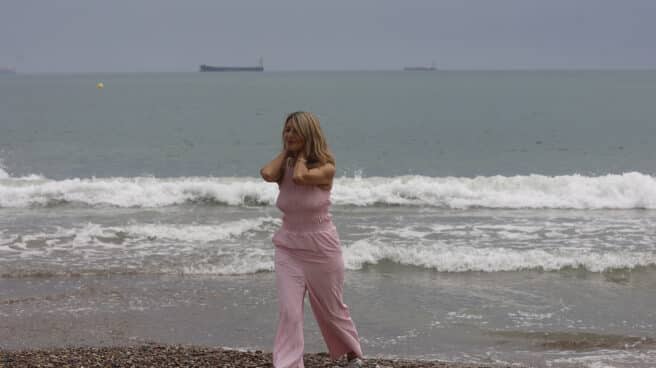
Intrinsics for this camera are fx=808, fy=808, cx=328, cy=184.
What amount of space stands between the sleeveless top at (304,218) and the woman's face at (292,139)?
0.15m

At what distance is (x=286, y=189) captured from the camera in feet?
19.5

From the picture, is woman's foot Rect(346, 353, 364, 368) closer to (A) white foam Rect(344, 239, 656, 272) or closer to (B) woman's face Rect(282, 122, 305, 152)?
(B) woman's face Rect(282, 122, 305, 152)

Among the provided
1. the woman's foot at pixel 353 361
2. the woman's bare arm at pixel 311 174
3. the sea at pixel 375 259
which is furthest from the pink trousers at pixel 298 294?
the sea at pixel 375 259

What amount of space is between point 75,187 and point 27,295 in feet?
35.3

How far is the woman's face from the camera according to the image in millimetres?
5773

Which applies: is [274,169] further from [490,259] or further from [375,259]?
[490,259]

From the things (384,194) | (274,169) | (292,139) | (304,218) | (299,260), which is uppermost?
(292,139)

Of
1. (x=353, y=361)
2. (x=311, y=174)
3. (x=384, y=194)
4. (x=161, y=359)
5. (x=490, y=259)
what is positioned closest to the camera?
(x=311, y=174)

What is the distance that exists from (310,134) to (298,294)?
3.85 ft

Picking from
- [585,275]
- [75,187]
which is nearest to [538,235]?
[585,275]

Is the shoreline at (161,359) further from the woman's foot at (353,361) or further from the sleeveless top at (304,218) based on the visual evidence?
the sleeveless top at (304,218)

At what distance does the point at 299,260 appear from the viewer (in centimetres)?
596

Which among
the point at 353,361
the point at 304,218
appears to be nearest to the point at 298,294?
the point at 304,218

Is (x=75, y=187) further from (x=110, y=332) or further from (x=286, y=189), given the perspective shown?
(x=286, y=189)
